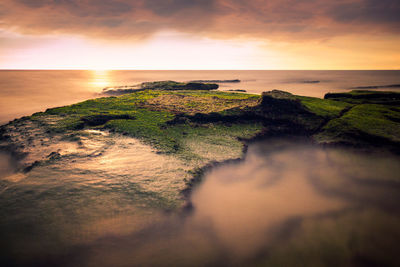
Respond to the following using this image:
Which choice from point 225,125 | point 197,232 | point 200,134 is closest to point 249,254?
point 197,232

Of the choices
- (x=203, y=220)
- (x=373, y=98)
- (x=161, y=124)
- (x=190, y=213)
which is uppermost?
(x=373, y=98)

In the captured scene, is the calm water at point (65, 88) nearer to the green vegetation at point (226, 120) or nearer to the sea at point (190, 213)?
the green vegetation at point (226, 120)

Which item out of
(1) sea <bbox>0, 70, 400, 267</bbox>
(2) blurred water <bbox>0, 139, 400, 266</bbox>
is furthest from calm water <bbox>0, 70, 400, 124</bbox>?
(2) blurred water <bbox>0, 139, 400, 266</bbox>

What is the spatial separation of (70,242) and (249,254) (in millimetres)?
4339

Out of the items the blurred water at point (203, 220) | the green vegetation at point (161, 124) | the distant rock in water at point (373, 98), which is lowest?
the blurred water at point (203, 220)

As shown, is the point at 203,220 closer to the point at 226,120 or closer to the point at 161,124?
the point at 161,124

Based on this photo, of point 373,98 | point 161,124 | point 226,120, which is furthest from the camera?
point 373,98

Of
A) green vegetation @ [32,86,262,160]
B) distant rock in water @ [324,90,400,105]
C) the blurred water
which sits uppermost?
distant rock in water @ [324,90,400,105]

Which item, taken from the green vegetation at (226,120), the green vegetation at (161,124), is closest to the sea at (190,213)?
the green vegetation at (161,124)

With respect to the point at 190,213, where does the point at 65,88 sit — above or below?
above

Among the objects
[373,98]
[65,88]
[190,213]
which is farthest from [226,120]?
[65,88]

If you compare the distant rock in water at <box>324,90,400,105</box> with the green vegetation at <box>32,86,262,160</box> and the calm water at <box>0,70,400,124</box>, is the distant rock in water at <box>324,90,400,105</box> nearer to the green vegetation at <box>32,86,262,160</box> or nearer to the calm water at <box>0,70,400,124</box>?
the green vegetation at <box>32,86,262,160</box>

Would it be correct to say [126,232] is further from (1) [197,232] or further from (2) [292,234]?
(2) [292,234]

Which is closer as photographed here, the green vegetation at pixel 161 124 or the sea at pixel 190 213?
the sea at pixel 190 213
